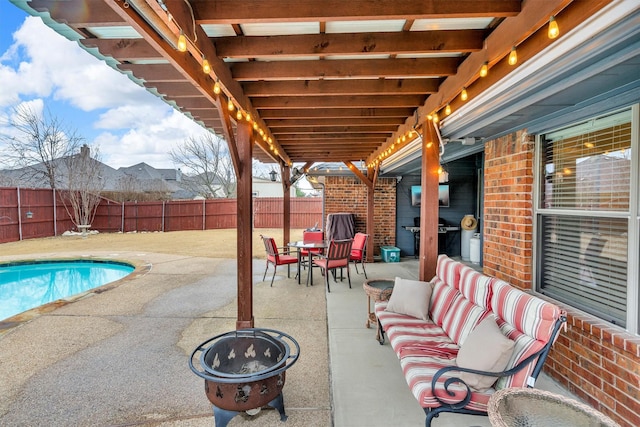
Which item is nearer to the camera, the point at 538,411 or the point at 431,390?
the point at 538,411

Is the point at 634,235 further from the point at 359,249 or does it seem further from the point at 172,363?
the point at 359,249

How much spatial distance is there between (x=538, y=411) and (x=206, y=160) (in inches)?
846

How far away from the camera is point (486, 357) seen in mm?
1816

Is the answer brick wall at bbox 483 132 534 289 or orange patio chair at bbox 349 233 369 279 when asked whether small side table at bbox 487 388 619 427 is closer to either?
brick wall at bbox 483 132 534 289

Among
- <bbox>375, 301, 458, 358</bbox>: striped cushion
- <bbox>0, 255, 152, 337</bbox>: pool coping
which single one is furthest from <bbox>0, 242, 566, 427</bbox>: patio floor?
<bbox>375, 301, 458, 358</bbox>: striped cushion

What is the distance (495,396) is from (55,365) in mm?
3589

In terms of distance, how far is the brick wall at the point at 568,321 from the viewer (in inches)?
73.6

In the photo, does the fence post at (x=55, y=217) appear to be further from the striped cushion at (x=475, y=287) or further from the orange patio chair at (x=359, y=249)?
the striped cushion at (x=475, y=287)

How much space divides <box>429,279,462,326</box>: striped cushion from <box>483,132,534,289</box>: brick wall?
0.69 meters

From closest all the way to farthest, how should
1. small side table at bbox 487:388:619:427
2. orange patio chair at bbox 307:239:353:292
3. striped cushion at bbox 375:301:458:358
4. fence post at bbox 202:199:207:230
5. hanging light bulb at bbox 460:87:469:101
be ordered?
small side table at bbox 487:388:619:427, striped cushion at bbox 375:301:458:358, hanging light bulb at bbox 460:87:469:101, orange patio chair at bbox 307:239:353:292, fence post at bbox 202:199:207:230

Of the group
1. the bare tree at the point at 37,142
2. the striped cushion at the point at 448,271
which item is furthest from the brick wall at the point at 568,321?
the bare tree at the point at 37,142

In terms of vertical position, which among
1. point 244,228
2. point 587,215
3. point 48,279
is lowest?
point 48,279

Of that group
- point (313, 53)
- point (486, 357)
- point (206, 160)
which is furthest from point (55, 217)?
point (486, 357)

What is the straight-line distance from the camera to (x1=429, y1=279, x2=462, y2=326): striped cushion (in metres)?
2.77
